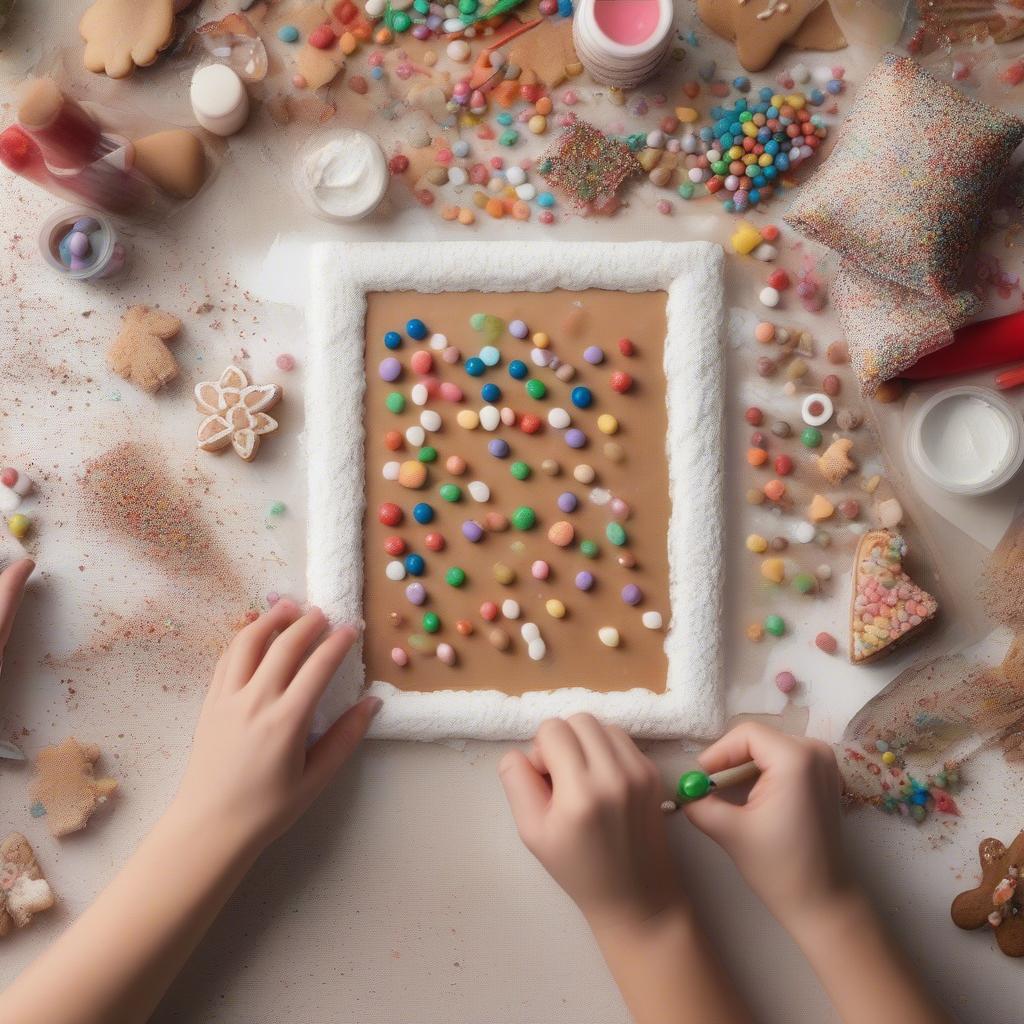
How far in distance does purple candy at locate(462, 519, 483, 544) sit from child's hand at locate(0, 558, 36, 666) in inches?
16.2

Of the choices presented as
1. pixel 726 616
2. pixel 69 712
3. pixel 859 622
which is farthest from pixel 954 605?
pixel 69 712

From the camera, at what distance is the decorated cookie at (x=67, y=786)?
2.87ft

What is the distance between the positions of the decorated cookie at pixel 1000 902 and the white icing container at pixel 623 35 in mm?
785

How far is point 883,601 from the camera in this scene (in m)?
0.85

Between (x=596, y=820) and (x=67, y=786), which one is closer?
(x=596, y=820)

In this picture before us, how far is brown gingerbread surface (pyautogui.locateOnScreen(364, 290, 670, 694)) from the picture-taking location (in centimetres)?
87

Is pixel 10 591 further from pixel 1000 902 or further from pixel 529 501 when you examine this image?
pixel 1000 902

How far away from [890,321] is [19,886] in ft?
3.11

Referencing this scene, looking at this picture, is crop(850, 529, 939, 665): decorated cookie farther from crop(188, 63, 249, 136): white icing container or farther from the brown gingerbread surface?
crop(188, 63, 249, 136): white icing container

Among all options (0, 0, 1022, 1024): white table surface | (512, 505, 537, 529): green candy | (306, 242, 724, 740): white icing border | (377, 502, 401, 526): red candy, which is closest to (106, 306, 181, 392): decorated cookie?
(0, 0, 1022, 1024): white table surface

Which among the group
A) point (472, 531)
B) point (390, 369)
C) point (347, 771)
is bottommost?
point (347, 771)

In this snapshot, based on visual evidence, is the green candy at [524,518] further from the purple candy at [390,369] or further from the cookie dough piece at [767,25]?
the cookie dough piece at [767,25]

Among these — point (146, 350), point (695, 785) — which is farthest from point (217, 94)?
point (695, 785)

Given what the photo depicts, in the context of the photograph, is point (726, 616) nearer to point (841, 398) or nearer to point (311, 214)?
point (841, 398)
